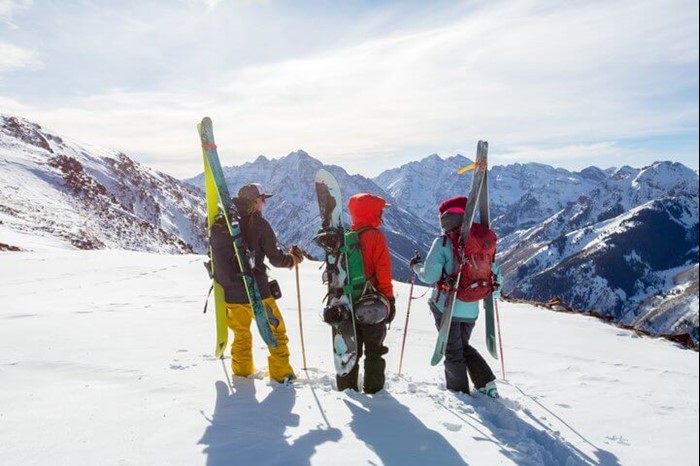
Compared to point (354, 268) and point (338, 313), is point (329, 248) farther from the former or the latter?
point (338, 313)

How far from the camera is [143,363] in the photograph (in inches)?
271

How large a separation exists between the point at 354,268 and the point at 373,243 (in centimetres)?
45

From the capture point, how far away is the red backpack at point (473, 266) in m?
6.91

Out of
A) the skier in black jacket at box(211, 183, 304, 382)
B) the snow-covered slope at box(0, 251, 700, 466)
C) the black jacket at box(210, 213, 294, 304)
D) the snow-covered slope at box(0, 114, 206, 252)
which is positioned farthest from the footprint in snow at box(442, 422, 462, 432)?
the snow-covered slope at box(0, 114, 206, 252)

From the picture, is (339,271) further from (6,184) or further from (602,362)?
(6,184)

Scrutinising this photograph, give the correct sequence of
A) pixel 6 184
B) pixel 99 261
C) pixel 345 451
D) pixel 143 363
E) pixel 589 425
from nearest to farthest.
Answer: pixel 345 451 → pixel 589 425 → pixel 143 363 → pixel 99 261 → pixel 6 184

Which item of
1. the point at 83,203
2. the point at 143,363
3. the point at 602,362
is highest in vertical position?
the point at 83,203

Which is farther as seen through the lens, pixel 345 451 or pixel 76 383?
pixel 76 383

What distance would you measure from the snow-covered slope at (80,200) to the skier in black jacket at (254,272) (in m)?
26.6

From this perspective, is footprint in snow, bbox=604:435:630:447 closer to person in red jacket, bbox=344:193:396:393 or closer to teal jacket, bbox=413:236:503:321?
teal jacket, bbox=413:236:503:321

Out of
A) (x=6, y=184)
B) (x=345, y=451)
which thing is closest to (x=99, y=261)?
(x=345, y=451)

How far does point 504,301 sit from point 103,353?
1369 cm

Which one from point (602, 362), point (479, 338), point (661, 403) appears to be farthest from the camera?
point (479, 338)

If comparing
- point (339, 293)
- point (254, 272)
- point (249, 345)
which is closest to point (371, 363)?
point (339, 293)
